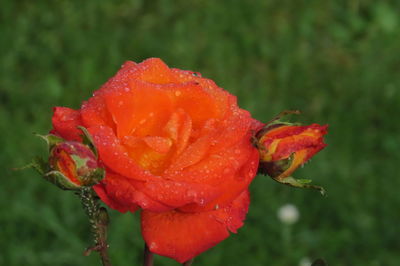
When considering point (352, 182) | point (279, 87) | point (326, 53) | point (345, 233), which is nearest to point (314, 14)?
point (326, 53)

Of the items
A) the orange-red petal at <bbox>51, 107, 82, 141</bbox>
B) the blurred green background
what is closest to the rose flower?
the orange-red petal at <bbox>51, 107, 82, 141</bbox>

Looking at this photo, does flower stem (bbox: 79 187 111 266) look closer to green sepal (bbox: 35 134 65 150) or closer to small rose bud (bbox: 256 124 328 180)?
green sepal (bbox: 35 134 65 150)

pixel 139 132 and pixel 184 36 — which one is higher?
pixel 139 132

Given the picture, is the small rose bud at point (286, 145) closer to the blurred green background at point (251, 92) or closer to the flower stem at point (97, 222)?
the flower stem at point (97, 222)

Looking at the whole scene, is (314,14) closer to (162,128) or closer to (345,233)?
(345,233)

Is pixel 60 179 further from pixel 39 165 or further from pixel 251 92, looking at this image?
pixel 251 92

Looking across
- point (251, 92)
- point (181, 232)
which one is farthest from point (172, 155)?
point (251, 92)
